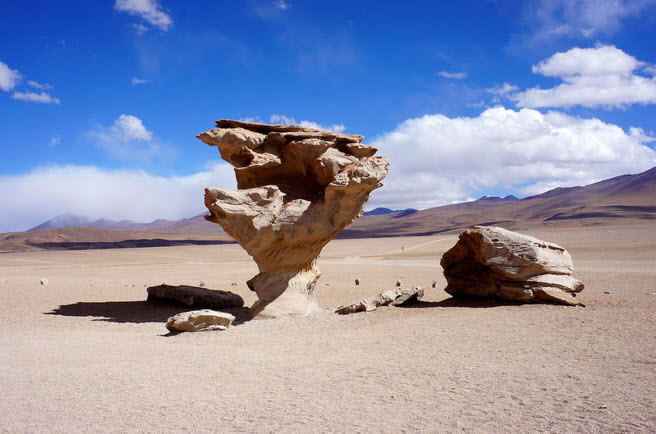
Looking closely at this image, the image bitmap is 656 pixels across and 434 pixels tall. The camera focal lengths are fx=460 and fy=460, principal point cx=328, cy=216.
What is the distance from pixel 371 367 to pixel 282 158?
798 centimetres

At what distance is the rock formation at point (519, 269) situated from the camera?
11.4 meters

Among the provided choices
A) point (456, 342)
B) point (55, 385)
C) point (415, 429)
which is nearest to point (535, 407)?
point (415, 429)

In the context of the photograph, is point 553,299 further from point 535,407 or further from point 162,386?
point 162,386

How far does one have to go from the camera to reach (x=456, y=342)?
26.6 ft

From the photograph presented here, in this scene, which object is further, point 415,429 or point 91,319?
point 91,319

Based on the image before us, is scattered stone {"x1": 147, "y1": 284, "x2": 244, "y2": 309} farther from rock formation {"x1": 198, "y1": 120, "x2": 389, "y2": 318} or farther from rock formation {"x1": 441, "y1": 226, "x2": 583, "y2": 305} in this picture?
rock formation {"x1": 441, "y1": 226, "x2": 583, "y2": 305}

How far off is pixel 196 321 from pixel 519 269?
25.9 ft

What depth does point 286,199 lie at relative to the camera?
43.5 ft

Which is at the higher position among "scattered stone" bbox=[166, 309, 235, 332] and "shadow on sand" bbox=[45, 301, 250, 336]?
"scattered stone" bbox=[166, 309, 235, 332]

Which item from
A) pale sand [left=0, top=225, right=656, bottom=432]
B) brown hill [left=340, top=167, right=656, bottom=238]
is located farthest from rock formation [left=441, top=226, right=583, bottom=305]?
brown hill [left=340, top=167, right=656, bottom=238]

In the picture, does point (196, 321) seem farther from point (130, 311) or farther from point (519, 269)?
point (519, 269)

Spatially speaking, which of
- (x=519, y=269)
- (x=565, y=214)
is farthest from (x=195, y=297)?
(x=565, y=214)

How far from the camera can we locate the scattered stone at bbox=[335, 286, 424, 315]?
12.0m

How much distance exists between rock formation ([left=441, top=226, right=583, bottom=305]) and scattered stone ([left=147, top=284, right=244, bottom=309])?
757 cm
